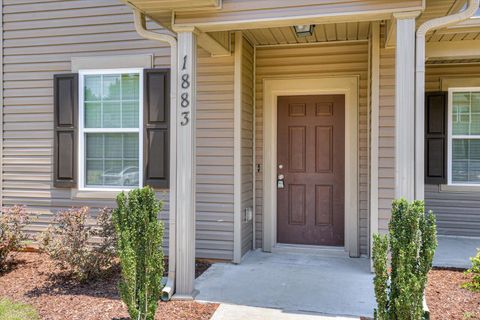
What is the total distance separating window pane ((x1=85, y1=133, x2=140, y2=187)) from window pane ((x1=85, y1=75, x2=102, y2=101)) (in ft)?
1.55

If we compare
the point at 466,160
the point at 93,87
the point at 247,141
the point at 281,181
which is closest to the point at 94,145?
the point at 93,87

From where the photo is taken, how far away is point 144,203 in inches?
127

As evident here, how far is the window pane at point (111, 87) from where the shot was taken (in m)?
5.20

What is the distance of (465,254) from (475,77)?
2613 millimetres

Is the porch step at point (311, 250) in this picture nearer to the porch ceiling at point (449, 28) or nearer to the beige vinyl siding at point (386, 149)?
the beige vinyl siding at point (386, 149)

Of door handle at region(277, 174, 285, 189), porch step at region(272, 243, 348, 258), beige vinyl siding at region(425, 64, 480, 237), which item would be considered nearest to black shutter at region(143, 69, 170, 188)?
door handle at region(277, 174, 285, 189)

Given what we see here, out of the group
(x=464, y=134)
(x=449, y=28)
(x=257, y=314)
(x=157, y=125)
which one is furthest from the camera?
(x=464, y=134)

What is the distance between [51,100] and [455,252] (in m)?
5.59

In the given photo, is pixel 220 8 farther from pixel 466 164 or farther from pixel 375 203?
pixel 466 164

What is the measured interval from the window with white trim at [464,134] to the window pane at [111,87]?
4.74 m

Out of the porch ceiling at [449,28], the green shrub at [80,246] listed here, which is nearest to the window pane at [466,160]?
the porch ceiling at [449,28]

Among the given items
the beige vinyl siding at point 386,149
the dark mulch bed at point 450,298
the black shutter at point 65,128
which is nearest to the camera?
the dark mulch bed at point 450,298

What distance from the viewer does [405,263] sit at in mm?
2621

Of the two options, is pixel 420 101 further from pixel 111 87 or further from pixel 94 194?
pixel 94 194
